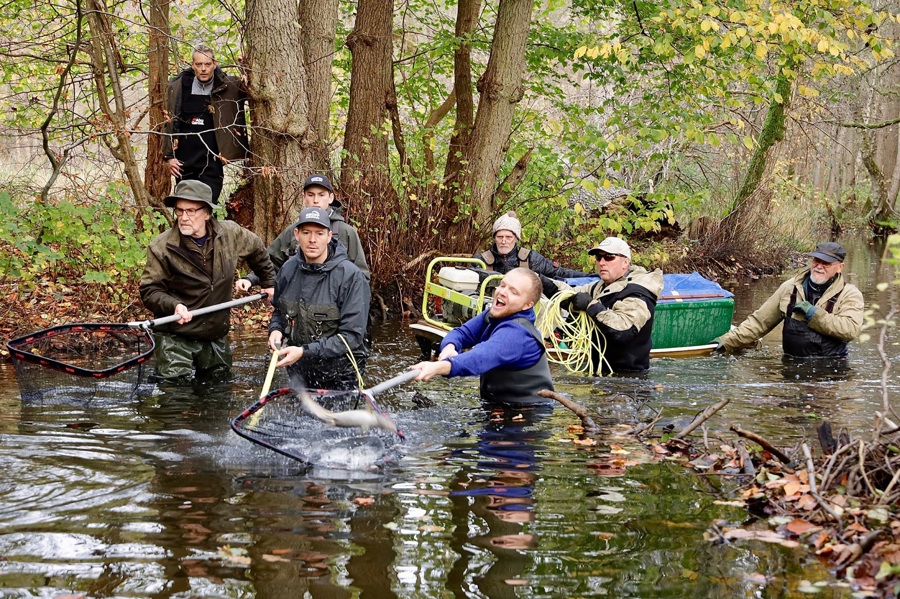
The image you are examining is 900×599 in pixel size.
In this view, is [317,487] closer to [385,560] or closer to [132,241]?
[385,560]

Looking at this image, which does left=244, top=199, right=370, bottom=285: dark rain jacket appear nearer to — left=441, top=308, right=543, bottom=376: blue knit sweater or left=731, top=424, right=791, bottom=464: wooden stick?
left=441, top=308, right=543, bottom=376: blue knit sweater

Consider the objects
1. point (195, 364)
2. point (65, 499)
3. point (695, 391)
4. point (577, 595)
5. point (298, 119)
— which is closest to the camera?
point (577, 595)

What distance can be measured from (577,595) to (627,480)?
1.99 metres

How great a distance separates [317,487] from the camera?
580 cm

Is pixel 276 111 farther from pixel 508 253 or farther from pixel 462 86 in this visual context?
pixel 462 86

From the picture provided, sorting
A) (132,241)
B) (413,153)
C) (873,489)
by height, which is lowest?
(873,489)

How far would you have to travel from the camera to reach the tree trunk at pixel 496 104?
15016 mm

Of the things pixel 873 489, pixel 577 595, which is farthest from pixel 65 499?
pixel 873 489


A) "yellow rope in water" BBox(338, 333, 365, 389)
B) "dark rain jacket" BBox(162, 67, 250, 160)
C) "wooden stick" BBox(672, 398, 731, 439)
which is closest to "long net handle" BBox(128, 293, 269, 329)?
"yellow rope in water" BBox(338, 333, 365, 389)

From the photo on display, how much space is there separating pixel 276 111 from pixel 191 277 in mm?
4684

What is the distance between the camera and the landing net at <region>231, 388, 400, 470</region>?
6398mm

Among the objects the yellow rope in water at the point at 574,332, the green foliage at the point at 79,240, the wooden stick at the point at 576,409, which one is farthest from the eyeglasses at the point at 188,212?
the yellow rope in water at the point at 574,332

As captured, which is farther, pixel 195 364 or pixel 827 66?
pixel 827 66

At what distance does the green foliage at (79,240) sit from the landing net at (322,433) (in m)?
4.86
